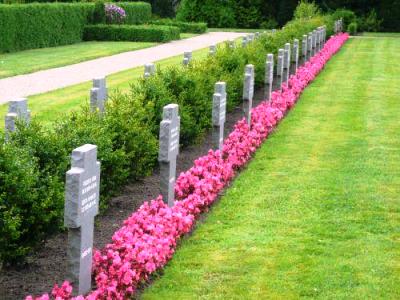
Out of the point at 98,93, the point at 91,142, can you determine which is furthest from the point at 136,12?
the point at 91,142

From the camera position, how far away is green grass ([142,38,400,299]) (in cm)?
664

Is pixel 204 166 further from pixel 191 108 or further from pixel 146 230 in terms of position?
pixel 146 230

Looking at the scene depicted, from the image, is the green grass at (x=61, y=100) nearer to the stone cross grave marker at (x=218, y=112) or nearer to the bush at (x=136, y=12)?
A: the stone cross grave marker at (x=218, y=112)

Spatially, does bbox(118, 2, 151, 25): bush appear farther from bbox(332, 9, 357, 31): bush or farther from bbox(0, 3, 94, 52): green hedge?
bbox(332, 9, 357, 31): bush

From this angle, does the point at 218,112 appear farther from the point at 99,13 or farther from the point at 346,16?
the point at 346,16

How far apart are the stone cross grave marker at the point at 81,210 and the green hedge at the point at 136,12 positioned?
120ft

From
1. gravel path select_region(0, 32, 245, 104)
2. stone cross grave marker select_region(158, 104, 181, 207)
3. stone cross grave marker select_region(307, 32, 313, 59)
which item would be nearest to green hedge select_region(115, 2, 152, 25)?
gravel path select_region(0, 32, 245, 104)

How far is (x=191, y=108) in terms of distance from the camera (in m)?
11.2

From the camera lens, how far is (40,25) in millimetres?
32000

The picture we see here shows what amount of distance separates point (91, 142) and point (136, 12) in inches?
1477

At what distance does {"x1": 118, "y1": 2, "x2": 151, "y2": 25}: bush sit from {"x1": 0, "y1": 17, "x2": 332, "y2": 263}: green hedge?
1180 inches

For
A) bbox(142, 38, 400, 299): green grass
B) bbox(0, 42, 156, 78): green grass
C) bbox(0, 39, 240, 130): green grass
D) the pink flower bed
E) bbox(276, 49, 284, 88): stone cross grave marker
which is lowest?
bbox(0, 42, 156, 78): green grass

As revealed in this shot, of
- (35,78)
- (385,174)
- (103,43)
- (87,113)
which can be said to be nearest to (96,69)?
(35,78)

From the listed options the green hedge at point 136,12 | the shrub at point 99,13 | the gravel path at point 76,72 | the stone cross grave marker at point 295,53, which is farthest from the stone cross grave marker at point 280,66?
the green hedge at point 136,12
